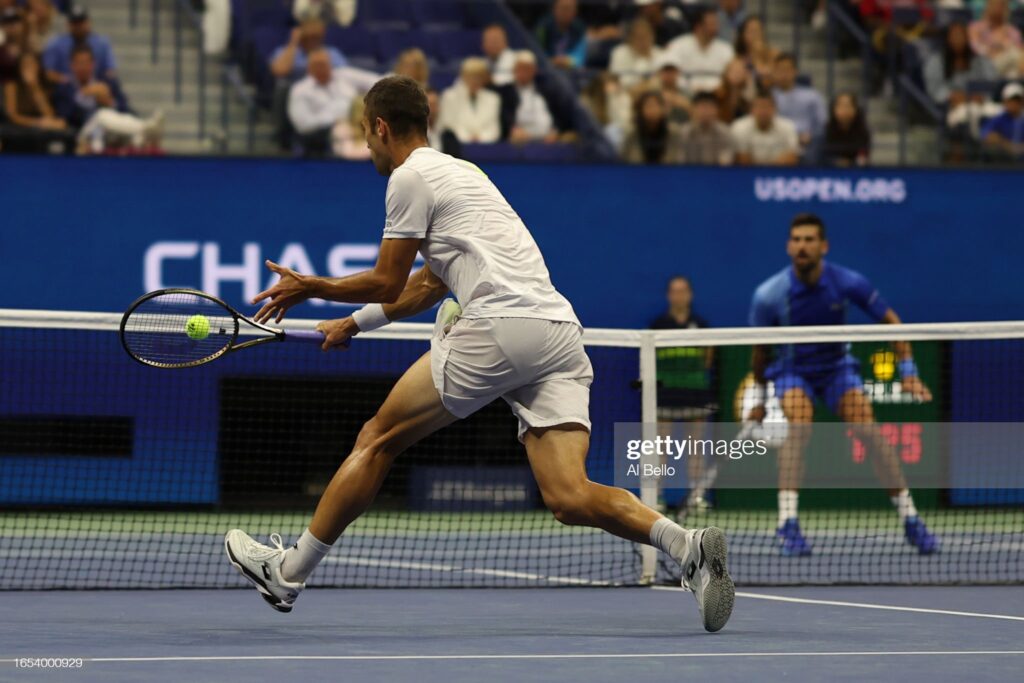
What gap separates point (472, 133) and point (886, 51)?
4.01 m

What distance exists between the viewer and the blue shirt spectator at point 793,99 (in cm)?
1408

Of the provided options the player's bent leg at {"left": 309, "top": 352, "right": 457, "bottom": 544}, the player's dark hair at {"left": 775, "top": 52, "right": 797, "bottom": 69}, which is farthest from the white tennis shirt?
the player's dark hair at {"left": 775, "top": 52, "right": 797, "bottom": 69}

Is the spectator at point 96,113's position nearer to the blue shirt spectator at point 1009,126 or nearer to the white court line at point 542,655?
the blue shirt spectator at point 1009,126

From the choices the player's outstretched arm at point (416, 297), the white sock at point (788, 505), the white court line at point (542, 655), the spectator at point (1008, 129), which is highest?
the spectator at point (1008, 129)

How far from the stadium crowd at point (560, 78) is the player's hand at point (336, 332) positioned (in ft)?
19.2

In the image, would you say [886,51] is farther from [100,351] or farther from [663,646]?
[663,646]

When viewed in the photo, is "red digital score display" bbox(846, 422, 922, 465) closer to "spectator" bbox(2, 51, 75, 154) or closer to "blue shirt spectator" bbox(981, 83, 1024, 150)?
"blue shirt spectator" bbox(981, 83, 1024, 150)

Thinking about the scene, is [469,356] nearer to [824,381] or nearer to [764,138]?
[824,381]

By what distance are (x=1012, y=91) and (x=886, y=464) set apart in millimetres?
5237

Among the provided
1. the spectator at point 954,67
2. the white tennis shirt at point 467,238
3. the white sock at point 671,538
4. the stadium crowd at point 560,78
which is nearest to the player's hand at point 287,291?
the white tennis shirt at point 467,238

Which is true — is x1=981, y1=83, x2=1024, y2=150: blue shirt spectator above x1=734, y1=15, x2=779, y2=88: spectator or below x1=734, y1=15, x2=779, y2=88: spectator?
below

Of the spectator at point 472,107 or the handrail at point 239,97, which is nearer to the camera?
the handrail at point 239,97

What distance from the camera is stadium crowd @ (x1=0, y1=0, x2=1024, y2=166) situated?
12.8 metres

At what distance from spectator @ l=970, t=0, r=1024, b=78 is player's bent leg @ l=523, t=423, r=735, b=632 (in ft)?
32.0
